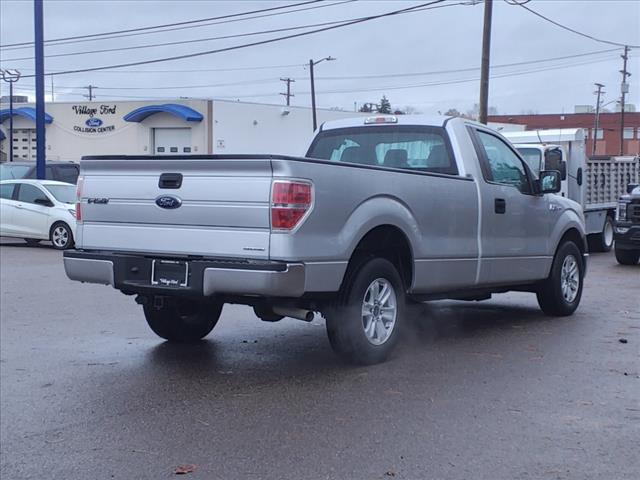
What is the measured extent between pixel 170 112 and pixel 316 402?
41407mm

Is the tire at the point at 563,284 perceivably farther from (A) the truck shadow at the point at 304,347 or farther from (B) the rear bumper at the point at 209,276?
(B) the rear bumper at the point at 209,276

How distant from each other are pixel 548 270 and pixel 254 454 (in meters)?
5.35

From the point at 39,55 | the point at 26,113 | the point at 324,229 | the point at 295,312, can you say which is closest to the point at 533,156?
the point at 295,312

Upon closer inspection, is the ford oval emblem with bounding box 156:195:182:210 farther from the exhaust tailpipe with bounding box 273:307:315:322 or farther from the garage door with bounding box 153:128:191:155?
the garage door with bounding box 153:128:191:155

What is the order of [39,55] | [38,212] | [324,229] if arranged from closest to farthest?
1. [324,229]
2. [38,212]
3. [39,55]

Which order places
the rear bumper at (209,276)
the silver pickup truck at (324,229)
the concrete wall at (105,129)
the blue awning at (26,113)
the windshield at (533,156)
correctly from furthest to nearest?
the blue awning at (26,113) < the concrete wall at (105,129) < the windshield at (533,156) < the silver pickup truck at (324,229) < the rear bumper at (209,276)

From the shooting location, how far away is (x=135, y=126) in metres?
48.7

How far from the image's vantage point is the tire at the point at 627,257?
17.4 meters

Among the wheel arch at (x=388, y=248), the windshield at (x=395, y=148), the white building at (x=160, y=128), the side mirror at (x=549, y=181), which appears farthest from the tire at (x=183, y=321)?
the white building at (x=160, y=128)

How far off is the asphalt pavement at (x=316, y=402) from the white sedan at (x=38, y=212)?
992cm

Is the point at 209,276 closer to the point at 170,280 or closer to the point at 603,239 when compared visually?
the point at 170,280

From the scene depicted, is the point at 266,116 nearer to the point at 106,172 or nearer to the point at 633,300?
the point at 633,300

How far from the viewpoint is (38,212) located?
65.8ft

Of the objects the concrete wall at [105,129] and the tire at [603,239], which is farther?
the concrete wall at [105,129]
